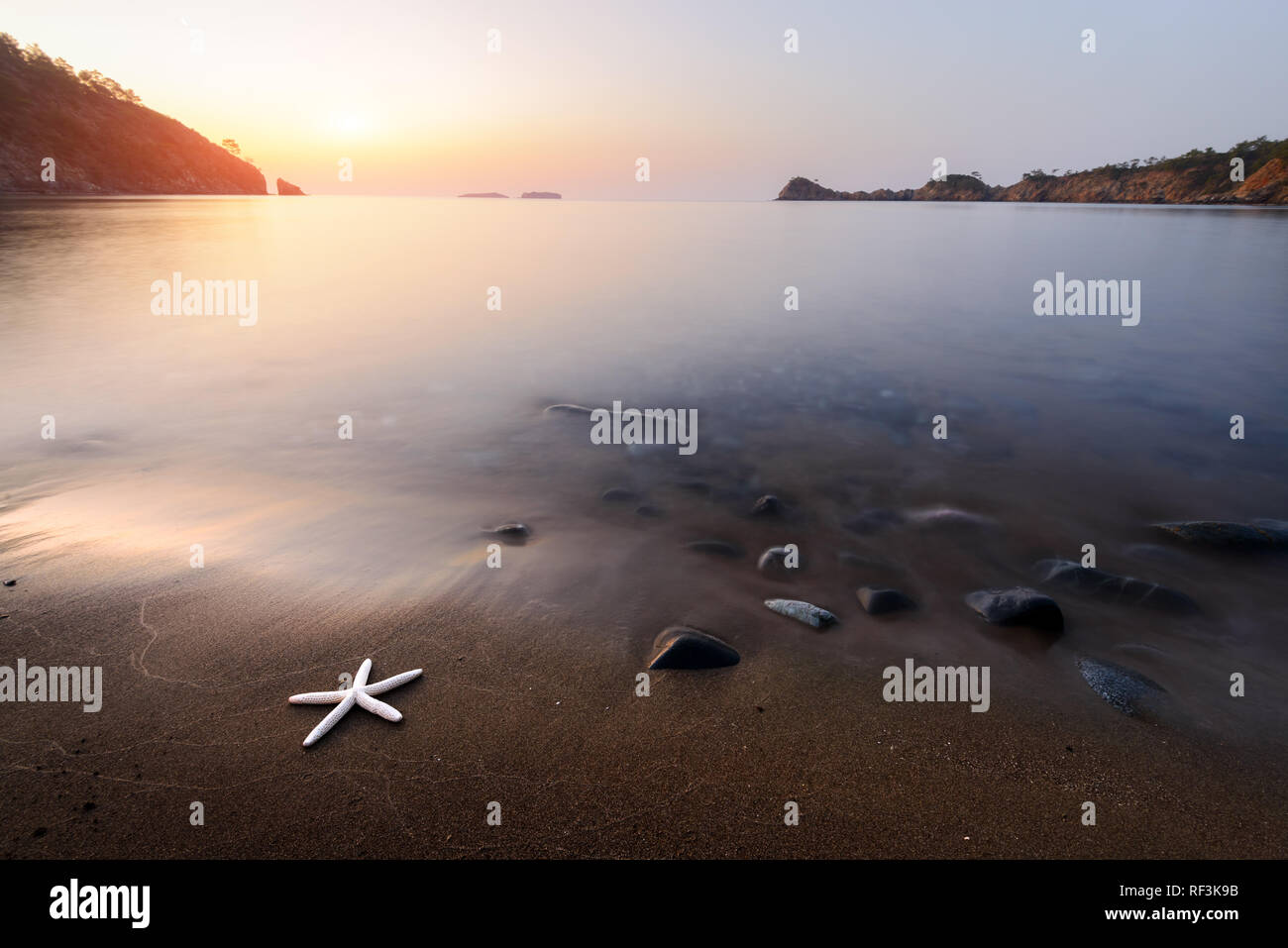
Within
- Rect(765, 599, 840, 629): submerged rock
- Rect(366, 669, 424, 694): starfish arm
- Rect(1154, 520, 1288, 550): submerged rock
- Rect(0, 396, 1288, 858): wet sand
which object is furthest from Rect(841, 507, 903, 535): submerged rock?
Rect(366, 669, 424, 694): starfish arm

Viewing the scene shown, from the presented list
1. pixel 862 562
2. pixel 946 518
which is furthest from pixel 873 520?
pixel 862 562

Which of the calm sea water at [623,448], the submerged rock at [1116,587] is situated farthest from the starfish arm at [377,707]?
the submerged rock at [1116,587]

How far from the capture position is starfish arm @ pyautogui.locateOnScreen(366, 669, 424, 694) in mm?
5164

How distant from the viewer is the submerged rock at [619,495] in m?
9.49

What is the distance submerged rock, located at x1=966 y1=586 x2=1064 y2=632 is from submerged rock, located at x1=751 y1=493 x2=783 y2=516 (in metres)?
3.04

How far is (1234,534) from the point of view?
797 centimetres

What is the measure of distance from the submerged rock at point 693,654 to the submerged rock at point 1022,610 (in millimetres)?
2940

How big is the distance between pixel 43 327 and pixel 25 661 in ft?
67.7

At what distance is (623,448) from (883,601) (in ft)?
19.9

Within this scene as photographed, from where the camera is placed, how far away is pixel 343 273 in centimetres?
3503

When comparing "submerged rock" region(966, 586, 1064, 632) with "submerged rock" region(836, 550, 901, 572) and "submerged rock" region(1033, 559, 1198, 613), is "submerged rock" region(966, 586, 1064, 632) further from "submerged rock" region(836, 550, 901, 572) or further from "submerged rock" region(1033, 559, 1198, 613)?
"submerged rock" region(836, 550, 901, 572)

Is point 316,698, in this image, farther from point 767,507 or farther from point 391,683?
point 767,507

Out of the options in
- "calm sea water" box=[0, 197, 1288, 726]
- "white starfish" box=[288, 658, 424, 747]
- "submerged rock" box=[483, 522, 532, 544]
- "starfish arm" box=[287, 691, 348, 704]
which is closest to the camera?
"white starfish" box=[288, 658, 424, 747]
